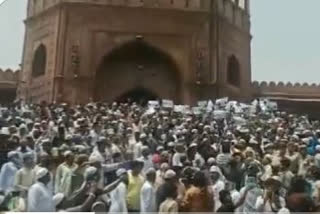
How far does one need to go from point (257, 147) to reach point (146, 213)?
3.42m

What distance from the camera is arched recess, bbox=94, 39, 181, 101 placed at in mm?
20422

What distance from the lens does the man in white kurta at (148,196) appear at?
5.61 meters

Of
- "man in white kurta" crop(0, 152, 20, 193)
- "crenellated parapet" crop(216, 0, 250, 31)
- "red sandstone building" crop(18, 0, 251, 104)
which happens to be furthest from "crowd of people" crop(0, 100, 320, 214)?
"crenellated parapet" crop(216, 0, 250, 31)

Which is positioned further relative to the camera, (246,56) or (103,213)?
(246,56)

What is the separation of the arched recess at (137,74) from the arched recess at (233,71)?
226 centimetres

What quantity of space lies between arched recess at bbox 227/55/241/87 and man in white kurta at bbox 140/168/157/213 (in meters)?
16.2

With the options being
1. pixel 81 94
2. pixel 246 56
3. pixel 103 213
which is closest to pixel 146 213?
pixel 103 213

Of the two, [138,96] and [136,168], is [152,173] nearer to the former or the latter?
[136,168]

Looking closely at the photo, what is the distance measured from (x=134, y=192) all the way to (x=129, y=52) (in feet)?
50.2

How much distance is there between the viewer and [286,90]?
24.1m

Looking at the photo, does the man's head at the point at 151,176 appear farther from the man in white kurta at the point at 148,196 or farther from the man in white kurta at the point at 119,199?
the man in white kurta at the point at 119,199

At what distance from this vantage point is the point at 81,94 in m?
19.8

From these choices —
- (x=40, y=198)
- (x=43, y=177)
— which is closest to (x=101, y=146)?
(x=43, y=177)

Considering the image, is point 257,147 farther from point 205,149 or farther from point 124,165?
point 124,165
